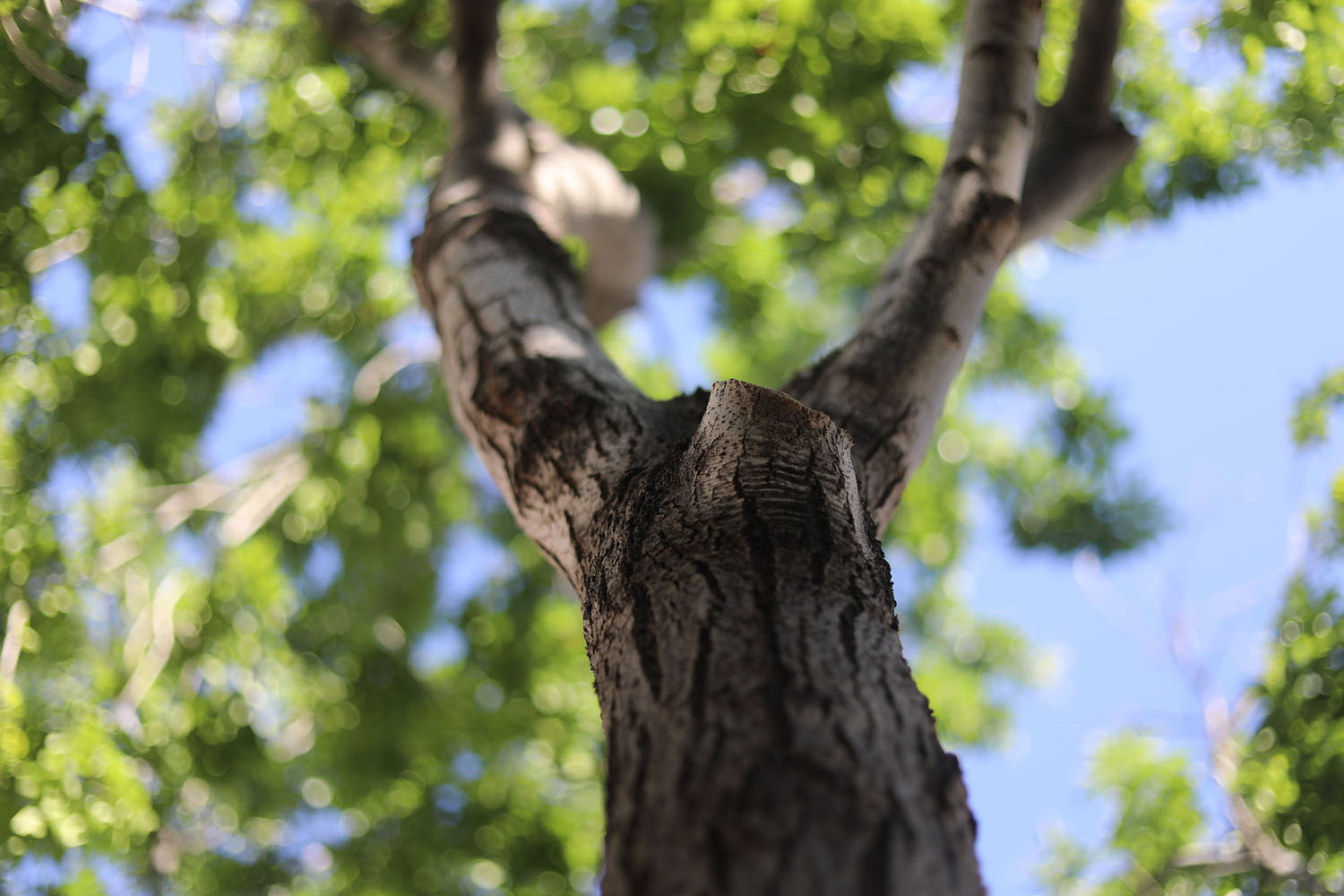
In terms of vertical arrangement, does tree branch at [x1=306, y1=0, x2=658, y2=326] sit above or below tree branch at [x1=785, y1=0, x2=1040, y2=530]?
above

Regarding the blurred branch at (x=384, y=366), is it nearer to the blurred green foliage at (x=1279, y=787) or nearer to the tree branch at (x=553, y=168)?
the tree branch at (x=553, y=168)

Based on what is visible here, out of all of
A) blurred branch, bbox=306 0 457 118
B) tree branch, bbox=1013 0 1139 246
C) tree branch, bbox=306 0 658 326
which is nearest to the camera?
tree branch, bbox=1013 0 1139 246

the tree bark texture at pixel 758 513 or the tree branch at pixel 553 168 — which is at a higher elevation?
the tree branch at pixel 553 168

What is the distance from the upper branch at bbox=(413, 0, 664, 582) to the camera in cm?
186

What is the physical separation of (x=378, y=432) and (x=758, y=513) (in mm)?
4592

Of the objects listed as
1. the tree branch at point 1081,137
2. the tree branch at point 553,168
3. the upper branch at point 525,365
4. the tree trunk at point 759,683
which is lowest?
the tree trunk at point 759,683

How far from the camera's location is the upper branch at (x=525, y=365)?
1.86 metres

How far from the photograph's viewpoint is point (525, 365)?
Answer: 2.04 metres

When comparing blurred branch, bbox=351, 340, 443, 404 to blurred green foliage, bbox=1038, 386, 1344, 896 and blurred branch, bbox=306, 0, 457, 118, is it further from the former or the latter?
blurred green foliage, bbox=1038, 386, 1344, 896

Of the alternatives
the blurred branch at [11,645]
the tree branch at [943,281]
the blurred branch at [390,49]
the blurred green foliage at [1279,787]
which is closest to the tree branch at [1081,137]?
the tree branch at [943,281]

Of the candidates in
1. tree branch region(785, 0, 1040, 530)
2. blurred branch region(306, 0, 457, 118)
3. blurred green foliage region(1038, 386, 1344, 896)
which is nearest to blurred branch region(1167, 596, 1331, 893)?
blurred green foliage region(1038, 386, 1344, 896)

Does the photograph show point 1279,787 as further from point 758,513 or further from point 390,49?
point 390,49

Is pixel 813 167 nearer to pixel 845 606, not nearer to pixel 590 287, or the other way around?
pixel 590 287

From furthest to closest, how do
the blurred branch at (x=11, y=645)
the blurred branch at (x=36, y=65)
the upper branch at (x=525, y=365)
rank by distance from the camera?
the blurred branch at (x=11, y=645)
the blurred branch at (x=36, y=65)
the upper branch at (x=525, y=365)
